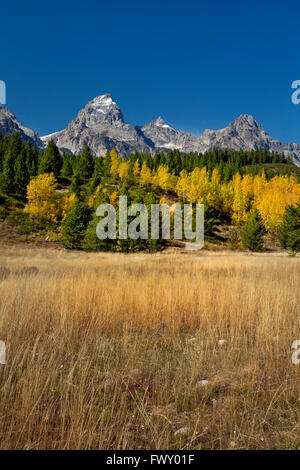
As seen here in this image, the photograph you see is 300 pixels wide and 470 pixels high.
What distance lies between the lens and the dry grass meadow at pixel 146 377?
5.12 ft

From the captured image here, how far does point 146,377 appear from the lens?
2305mm

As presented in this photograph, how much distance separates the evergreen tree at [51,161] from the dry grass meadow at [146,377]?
53667 millimetres

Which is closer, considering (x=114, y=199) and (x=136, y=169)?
(x=114, y=199)

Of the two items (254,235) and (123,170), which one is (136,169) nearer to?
(123,170)

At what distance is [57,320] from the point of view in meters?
3.58

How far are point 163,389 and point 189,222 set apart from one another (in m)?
41.4

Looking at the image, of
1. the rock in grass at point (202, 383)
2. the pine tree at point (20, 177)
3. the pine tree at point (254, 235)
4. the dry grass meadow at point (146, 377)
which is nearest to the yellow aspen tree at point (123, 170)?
the pine tree at point (20, 177)

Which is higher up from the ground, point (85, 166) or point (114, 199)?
point (85, 166)

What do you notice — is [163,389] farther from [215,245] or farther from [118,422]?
[215,245]

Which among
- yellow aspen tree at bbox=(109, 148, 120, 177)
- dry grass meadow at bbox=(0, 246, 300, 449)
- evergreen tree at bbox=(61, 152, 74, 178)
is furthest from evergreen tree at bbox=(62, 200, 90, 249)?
yellow aspen tree at bbox=(109, 148, 120, 177)

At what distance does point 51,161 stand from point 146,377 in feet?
202

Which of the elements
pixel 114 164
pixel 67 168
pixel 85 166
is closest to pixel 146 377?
pixel 85 166

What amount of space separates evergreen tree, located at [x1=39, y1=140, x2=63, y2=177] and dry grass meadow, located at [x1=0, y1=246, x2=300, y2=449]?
5367 centimetres
